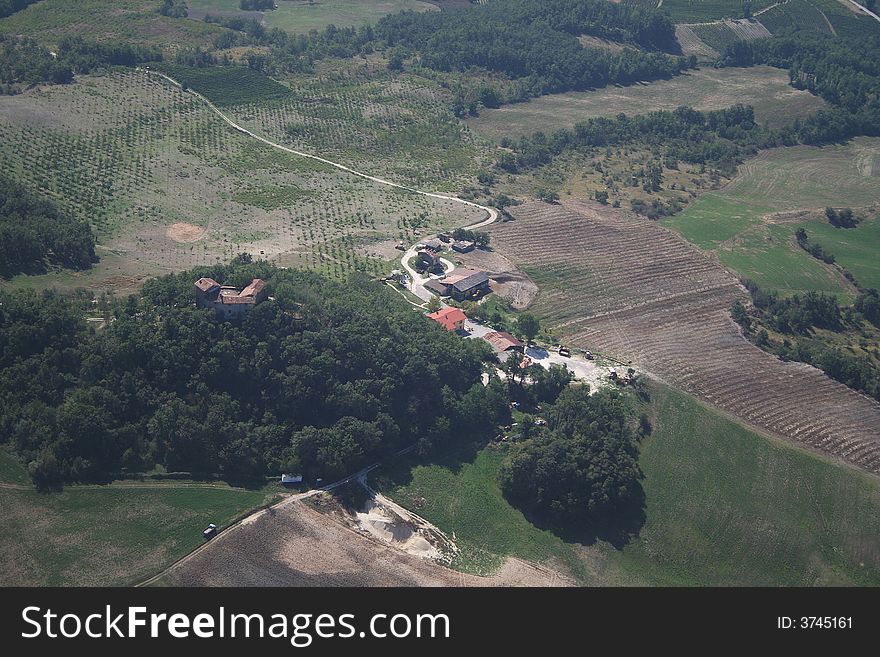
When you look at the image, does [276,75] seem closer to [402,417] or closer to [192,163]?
[192,163]

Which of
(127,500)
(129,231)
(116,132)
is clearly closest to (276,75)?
(116,132)

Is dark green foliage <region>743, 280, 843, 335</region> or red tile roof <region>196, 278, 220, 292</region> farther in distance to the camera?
dark green foliage <region>743, 280, 843, 335</region>

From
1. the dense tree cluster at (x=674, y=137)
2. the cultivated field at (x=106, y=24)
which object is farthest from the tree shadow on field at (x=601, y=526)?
the cultivated field at (x=106, y=24)

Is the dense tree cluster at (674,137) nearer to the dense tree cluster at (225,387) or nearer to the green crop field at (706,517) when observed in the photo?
the dense tree cluster at (225,387)

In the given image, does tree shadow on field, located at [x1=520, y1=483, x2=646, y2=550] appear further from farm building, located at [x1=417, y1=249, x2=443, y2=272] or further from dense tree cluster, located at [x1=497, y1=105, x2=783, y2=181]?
dense tree cluster, located at [x1=497, y1=105, x2=783, y2=181]

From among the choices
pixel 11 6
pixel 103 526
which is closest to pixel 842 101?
pixel 11 6

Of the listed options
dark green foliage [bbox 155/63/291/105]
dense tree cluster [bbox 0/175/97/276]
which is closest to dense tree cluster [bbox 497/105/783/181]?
dark green foliage [bbox 155/63/291/105]
